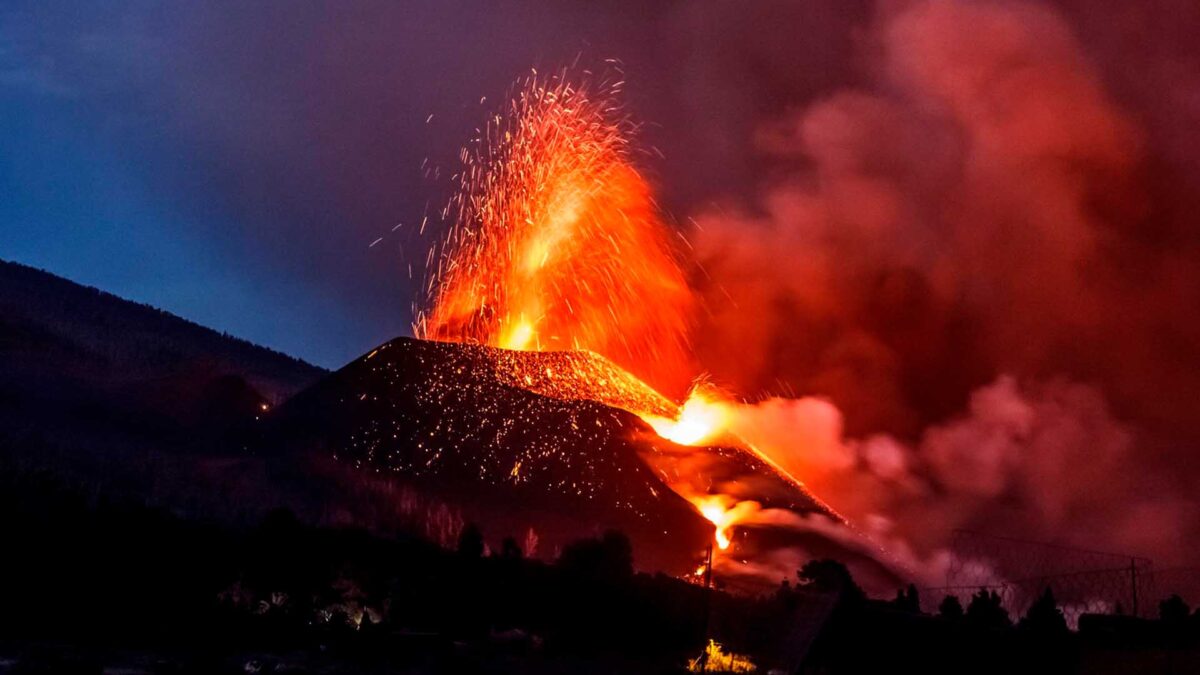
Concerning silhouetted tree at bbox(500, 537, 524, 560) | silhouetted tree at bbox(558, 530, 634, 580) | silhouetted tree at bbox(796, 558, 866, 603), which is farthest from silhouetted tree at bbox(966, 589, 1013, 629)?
silhouetted tree at bbox(500, 537, 524, 560)

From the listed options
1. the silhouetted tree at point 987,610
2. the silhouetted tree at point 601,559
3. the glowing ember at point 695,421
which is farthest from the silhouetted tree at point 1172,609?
the glowing ember at point 695,421

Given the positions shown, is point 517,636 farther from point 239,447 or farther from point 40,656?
point 239,447

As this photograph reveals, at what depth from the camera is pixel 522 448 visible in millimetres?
66125

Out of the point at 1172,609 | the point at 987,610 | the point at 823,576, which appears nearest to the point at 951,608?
the point at 987,610

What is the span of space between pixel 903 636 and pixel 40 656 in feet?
63.1

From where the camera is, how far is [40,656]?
86.8 feet

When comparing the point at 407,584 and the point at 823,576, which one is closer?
the point at 407,584

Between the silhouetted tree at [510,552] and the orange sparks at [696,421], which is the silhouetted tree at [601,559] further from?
the orange sparks at [696,421]

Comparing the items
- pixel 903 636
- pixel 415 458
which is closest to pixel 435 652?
pixel 903 636

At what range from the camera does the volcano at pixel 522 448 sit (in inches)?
2331

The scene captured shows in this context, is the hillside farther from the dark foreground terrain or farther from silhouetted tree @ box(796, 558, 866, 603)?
silhouetted tree @ box(796, 558, 866, 603)

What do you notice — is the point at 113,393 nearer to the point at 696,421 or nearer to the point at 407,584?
the point at 696,421

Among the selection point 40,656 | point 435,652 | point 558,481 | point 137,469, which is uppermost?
point 558,481

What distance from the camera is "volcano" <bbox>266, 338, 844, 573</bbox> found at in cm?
5922
